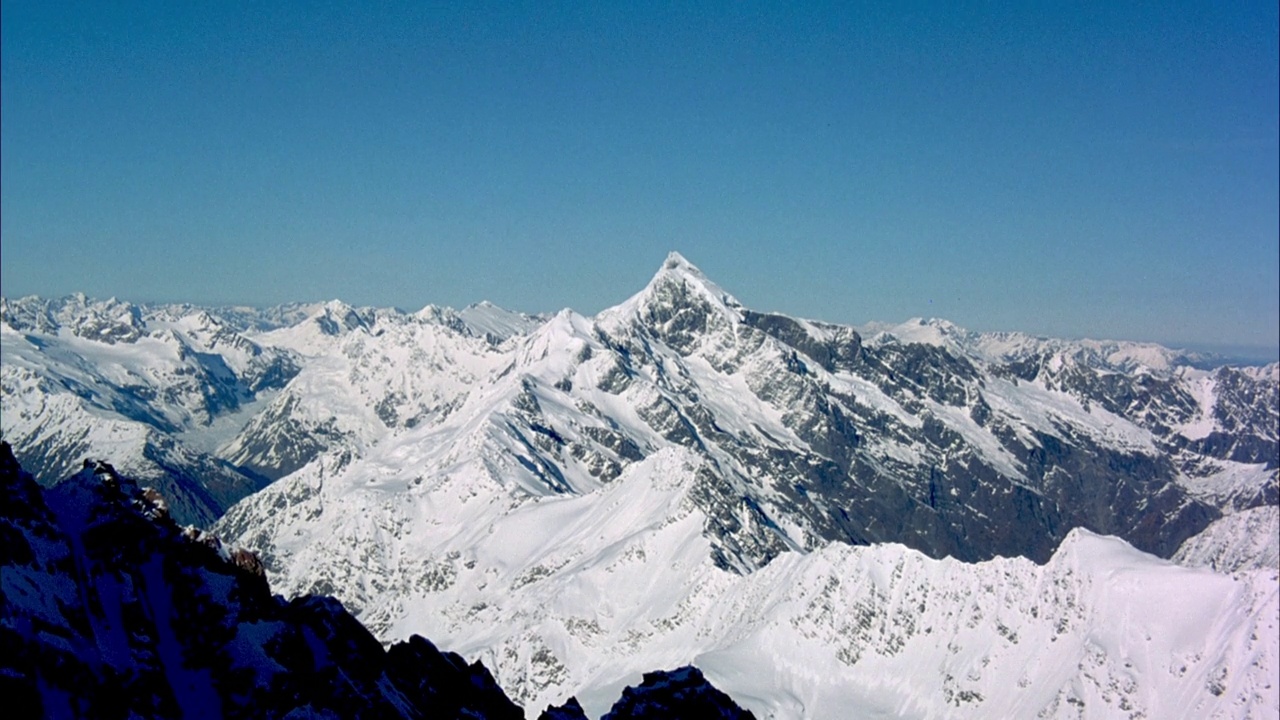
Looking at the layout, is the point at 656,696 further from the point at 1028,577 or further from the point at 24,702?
the point at 1028,577

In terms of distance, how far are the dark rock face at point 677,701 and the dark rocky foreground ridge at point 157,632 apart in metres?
0.20

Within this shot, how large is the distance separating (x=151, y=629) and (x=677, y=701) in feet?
127

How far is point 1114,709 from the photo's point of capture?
168 m

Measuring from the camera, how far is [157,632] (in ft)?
203

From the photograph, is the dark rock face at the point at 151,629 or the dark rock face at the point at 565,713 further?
the dark rock face at the point at 565,713

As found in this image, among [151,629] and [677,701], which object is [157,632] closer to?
[151,629]

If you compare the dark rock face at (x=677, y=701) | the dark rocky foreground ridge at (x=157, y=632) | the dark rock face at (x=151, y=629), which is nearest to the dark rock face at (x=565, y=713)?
the dark rock face at (x=677, y=701)

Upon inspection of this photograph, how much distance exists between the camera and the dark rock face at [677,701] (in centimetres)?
7819

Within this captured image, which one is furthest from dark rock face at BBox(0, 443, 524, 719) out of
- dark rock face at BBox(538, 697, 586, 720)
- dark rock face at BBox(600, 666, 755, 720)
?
dark rock face at BBox(600, 666, 755, 720)

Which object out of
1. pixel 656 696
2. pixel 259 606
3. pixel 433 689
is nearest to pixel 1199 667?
pixel 656 696

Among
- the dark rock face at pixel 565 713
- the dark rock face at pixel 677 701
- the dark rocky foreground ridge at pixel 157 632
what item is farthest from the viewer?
the dark rock face at pixel 565 713

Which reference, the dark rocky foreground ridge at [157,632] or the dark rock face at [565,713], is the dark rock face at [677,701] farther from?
the dark rock face at [565,713]

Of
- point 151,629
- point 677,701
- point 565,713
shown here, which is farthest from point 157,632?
point 677,701

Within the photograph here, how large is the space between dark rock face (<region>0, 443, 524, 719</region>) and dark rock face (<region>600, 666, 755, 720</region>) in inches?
483
